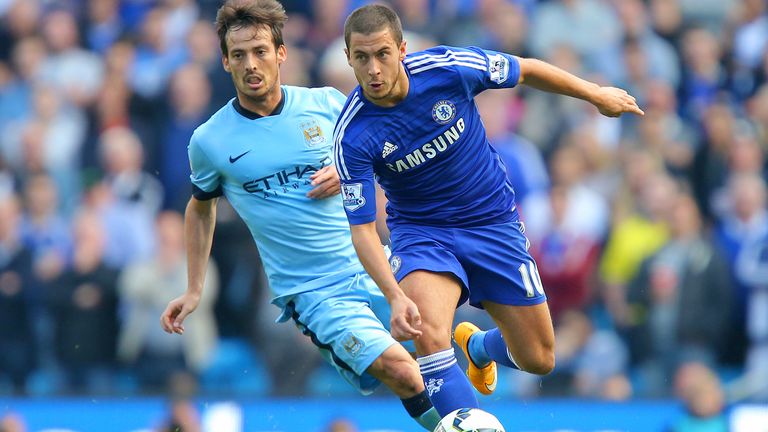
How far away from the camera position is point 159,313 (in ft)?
43.1

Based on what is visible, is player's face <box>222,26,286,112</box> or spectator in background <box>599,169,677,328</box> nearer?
player's face <box>222,26,286,112</box>

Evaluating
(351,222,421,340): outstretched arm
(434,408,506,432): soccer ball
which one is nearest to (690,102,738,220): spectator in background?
(434,408,506,432): soccer ball

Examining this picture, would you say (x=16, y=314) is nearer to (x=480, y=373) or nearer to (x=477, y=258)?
(x=480, y=373)

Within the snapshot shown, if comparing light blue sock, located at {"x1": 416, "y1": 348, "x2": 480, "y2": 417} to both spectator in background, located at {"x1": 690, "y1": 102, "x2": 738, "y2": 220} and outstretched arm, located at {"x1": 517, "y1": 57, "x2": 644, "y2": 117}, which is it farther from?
spectator in background, located at {"x1": 690, "y1": 102, "x2": 738, "y2": 220}

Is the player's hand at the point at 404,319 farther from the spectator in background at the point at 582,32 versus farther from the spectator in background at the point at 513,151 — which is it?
the spectator in background at the point at 582,32

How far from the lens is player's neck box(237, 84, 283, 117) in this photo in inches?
329

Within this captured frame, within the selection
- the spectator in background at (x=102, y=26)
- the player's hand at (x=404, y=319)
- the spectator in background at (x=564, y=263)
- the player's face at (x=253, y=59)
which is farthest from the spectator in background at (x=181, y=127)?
the player's hand at (x=404, y=319)

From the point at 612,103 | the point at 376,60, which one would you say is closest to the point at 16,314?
the point at 376,60

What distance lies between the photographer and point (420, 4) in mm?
14844

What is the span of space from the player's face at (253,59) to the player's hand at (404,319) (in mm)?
1705

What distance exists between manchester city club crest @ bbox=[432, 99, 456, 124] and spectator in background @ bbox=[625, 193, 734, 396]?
5187 mm

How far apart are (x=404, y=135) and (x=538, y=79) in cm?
87

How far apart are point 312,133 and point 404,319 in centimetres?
172

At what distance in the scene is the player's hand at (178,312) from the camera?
8.56m
